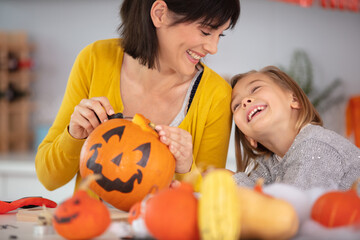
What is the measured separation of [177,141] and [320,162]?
38 centimetres

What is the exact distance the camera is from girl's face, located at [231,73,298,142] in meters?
1.24

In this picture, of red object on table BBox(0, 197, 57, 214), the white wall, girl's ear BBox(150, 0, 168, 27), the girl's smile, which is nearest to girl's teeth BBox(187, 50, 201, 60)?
girl's ear BBox(150, 0, 168, 27)

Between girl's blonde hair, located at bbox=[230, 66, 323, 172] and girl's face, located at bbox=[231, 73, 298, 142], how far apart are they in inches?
1.3

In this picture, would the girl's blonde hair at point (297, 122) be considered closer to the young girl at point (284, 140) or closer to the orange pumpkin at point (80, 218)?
the young girl at point (284, 140)

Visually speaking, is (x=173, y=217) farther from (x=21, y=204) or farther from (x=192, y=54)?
(x=192, y=54)

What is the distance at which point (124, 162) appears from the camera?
840mm

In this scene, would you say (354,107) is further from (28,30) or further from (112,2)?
(28,30)

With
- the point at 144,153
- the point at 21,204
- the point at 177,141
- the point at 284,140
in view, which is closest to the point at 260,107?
the point at 284,140

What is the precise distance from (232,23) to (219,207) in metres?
0.83

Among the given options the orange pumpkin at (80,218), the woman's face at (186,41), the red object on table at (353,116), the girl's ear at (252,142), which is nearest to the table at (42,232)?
the orange pumpkin at (80,218)

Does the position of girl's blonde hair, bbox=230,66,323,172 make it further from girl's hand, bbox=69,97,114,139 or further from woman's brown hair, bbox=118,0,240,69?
girl's hand, bbox=69,97,114,139

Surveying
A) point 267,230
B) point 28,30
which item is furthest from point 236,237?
point 28,30

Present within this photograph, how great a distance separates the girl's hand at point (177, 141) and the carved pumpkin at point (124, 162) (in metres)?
0.03

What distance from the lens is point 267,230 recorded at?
521 millimetres
